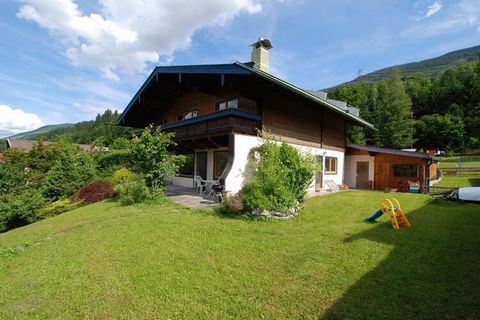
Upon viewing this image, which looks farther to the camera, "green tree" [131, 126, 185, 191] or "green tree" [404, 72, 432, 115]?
"green tree" [404, 72, 432, 115]

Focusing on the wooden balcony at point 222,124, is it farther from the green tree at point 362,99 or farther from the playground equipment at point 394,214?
the green tree at point 362,99

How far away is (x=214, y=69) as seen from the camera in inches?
409

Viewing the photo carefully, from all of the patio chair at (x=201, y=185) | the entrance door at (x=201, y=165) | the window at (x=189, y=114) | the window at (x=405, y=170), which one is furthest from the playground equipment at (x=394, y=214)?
the window at (x=189, y=114)

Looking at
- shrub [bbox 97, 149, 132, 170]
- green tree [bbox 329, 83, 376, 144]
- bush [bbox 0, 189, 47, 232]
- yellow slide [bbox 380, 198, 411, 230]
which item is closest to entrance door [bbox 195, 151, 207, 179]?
shrub [bbox 97, 149, 132, 170]

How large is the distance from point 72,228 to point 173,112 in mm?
10474

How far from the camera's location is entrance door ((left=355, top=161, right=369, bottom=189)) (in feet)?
57.5

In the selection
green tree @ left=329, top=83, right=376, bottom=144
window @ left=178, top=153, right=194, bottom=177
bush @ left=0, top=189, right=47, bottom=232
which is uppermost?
green tree @ left=329, top=83, right=376, bottom=144

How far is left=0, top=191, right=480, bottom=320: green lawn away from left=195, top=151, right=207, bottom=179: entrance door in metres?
6.72

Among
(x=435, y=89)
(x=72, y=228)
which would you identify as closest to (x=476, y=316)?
(x=72, y=228)

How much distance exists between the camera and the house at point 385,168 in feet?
49.6

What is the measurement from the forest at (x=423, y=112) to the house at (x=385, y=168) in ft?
78.2

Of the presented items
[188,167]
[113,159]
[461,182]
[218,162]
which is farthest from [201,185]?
[461,182]

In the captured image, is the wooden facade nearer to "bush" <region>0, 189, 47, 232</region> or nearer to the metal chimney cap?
the metal chimney cap

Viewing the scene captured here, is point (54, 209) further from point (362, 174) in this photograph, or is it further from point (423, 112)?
point (423, 112)
